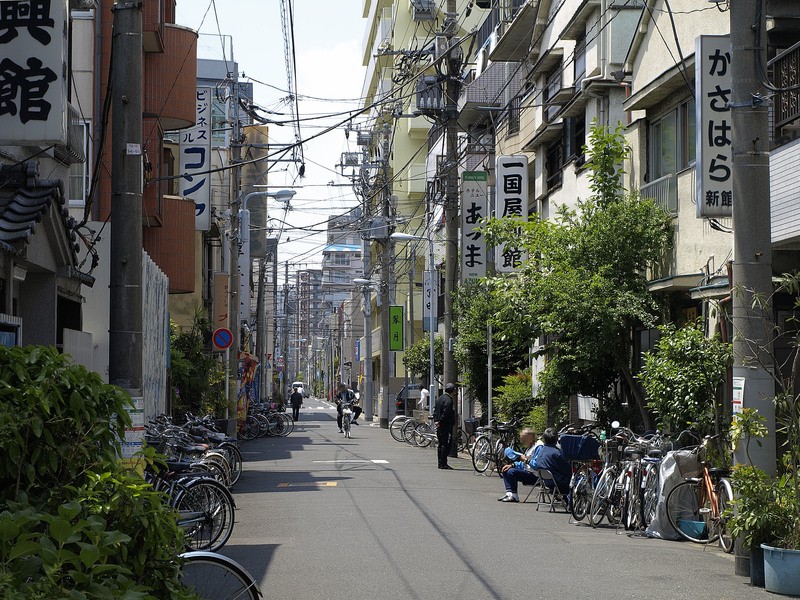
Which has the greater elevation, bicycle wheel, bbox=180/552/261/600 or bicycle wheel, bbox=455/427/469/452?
bicycle wheel, bbox=180/552/261/600

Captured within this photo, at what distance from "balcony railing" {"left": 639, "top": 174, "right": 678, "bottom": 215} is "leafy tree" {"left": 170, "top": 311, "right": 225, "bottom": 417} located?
595 inches

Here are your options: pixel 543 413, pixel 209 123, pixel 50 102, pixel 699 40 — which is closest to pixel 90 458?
pixel 50 102

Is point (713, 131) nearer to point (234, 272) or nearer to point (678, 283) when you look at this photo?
point (678, 283)

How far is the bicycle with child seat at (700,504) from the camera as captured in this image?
43.4 ft

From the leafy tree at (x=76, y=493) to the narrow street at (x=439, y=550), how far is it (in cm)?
405

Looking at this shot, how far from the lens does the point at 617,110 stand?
22.6 meters

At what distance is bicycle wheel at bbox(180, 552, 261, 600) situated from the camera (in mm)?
6738

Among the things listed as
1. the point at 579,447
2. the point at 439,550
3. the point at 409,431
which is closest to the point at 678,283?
the point at 579,447

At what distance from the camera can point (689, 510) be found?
45.8 feet

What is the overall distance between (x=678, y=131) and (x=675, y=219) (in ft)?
4.93

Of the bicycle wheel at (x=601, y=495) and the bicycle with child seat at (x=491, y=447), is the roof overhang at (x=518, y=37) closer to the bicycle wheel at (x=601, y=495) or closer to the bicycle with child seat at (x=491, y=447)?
the bicycle with child seat at (x=491, y=447)

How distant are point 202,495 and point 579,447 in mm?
6485

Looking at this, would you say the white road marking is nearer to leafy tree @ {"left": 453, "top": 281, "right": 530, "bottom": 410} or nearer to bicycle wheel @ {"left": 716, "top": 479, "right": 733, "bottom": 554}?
leafy tree @ {"left": 453, "top": 281, "right": 530, "bottom": 410}

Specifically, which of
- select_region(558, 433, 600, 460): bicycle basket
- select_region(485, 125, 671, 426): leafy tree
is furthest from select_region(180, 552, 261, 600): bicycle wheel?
select_region(485, 125, 671, 426): leafy tree
